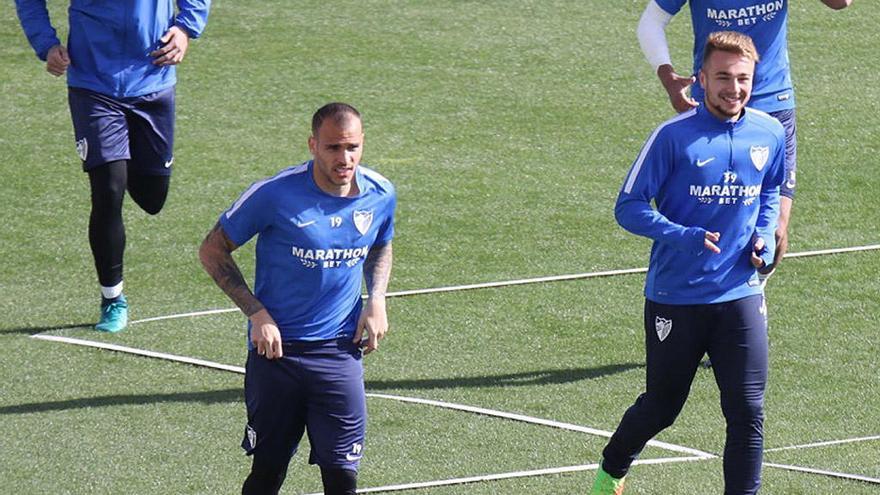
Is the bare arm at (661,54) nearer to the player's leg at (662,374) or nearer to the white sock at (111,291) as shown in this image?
the player's leg at (662,374)

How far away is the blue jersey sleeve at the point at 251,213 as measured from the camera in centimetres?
641

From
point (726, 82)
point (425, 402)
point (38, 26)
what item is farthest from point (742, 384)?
point (38, 26)

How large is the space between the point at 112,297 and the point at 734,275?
13.3 feet

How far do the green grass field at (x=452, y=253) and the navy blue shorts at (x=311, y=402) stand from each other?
0.98m

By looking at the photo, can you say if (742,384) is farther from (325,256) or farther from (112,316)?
(112,316)

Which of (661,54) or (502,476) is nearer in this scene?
(502,476)

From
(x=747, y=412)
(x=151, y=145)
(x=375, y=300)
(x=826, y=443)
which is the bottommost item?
(x=826, y=443)

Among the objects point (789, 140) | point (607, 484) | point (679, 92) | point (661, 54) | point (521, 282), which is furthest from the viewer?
point (521, 282)

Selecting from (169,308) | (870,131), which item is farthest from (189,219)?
(870,131)

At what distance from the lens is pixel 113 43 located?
924 centimetres

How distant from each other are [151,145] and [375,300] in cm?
333

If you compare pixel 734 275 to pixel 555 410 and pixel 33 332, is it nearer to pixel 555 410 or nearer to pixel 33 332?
pixel 555 410

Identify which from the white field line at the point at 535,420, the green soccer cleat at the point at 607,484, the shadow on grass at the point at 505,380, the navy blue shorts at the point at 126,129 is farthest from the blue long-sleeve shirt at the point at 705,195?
the navy blue shorts at the point at 126,129

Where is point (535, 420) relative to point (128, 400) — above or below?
above
